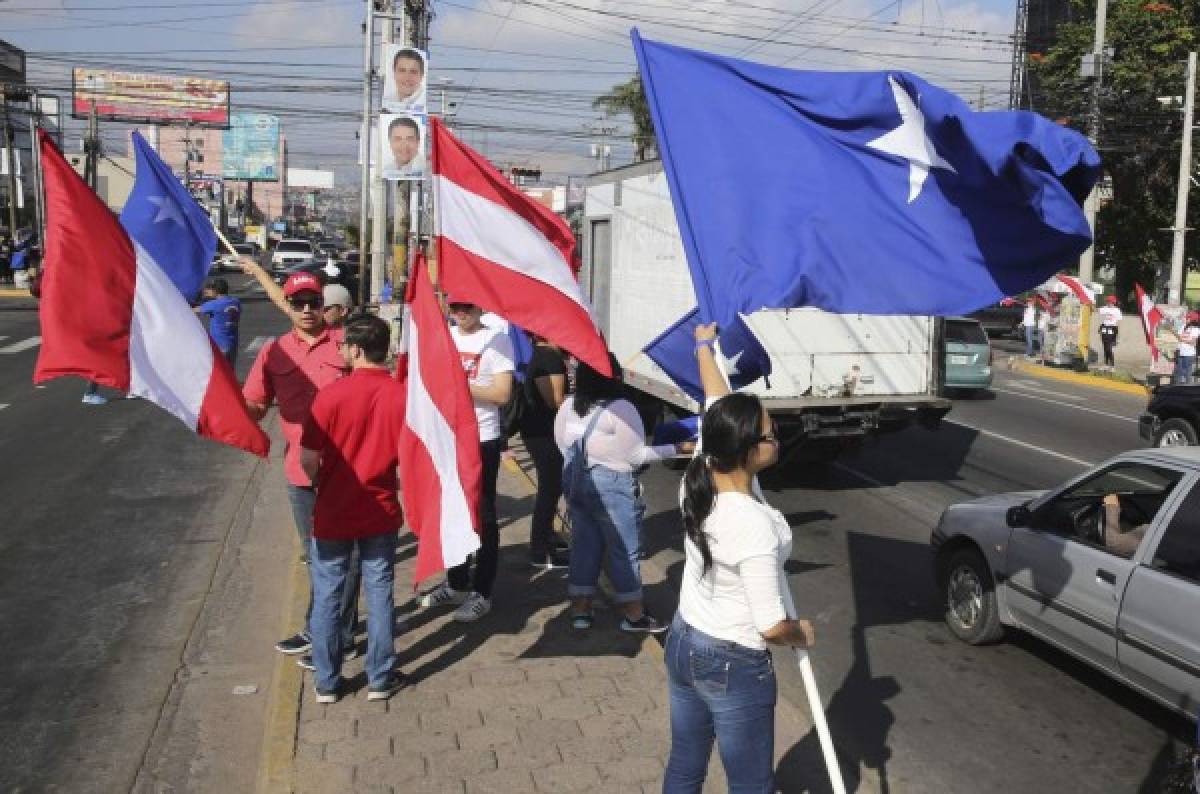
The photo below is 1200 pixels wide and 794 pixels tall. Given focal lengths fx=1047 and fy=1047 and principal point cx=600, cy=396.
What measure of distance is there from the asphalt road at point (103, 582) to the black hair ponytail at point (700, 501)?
7.54ft

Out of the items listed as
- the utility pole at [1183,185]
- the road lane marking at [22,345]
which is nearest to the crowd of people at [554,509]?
the road lane marking at [22,345]

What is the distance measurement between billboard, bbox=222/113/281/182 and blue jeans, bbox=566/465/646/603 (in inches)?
3796

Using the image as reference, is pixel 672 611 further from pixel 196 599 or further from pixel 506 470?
pixel 506 470

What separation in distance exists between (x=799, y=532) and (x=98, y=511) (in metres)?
5.95

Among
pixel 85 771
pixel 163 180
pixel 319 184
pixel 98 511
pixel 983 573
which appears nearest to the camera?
pixel 85 771

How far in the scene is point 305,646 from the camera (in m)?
5.59

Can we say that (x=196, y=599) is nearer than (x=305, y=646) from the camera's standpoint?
No

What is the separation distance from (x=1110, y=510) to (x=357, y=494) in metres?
3.96

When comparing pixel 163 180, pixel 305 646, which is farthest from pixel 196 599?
pixel 163 180

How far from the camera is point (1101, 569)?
5.23 m

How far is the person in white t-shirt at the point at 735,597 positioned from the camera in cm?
314

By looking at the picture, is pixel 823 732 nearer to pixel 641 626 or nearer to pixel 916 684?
pixel 641 626

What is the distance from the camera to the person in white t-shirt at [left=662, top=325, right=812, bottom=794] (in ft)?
10.3

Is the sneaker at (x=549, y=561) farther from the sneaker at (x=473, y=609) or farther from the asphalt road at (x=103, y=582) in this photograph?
the asphalt road at (x=103, y=582)
